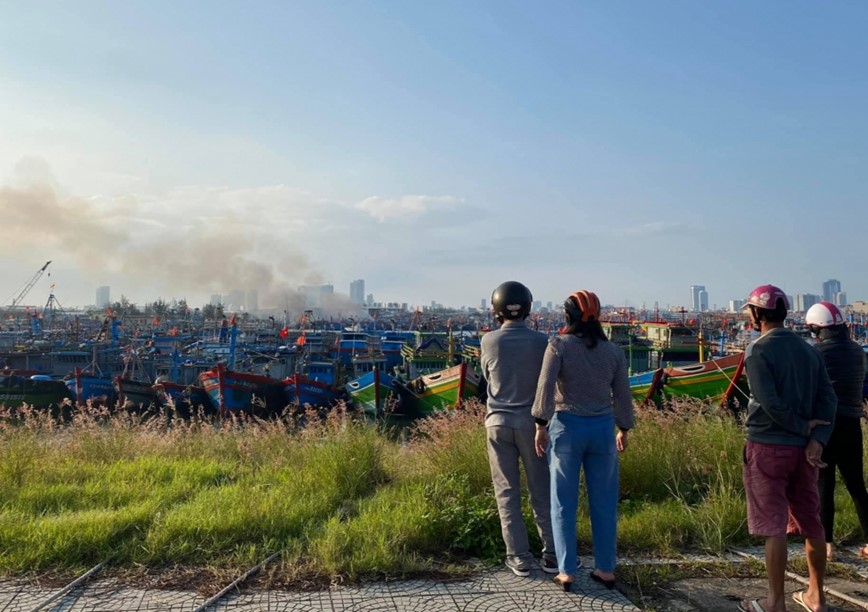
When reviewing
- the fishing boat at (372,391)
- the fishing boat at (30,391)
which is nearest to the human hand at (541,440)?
the fishing boat at (372,391)

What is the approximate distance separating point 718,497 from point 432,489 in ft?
7.55

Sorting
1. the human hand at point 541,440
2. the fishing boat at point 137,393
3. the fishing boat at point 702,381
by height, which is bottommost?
the fishing boat at point 137,393

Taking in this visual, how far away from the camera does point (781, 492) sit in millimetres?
3186

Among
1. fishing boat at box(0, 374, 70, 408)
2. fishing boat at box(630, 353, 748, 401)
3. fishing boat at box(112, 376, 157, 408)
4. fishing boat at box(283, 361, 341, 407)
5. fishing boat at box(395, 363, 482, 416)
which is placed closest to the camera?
fishing boat at box(630, 353, 748, 401)

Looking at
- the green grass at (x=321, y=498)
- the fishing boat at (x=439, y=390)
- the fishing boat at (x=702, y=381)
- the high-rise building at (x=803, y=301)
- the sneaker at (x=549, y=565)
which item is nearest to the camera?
the sneaker at (x=549, y=565)

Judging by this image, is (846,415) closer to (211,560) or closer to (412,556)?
(412,556)

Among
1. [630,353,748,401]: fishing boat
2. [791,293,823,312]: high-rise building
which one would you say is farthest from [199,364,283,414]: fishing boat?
[791,293,823,312]: high-rise building

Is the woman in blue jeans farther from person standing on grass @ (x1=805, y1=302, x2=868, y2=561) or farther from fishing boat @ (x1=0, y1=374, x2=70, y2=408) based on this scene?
fishing boat @ (x1=0, y1=374, x2=70, y2=408)

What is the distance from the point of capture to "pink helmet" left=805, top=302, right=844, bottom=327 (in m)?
3.99

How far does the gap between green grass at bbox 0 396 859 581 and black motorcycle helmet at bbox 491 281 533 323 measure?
148 centimetres

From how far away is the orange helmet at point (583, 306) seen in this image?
3.63 metres

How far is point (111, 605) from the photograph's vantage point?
11.2 feet

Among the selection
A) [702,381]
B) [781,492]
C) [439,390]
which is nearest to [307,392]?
[439,390]

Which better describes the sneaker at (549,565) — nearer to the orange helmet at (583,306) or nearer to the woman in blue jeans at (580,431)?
the woman in blue jeans at (580,431)
